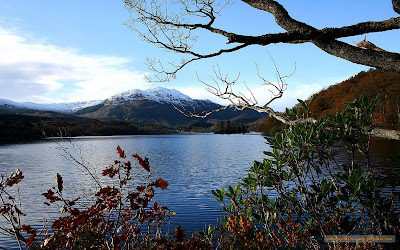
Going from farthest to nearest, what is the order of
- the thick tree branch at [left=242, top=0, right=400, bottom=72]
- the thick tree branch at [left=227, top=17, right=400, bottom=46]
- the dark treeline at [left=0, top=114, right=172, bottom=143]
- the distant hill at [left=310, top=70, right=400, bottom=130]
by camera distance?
the dark treeline at [left=0, top=114, right=172, bottom=143]
the distant hill at [left=310, top=70, right=400, bottom=130]
the thick tree branch at [left=227, top=17, right=400, bottom=46]
the thick tree branch at [left=242, top=0, right=400, bottom=72]

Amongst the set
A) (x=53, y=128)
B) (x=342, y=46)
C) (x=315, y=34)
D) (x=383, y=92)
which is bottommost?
(x=53, y=128)

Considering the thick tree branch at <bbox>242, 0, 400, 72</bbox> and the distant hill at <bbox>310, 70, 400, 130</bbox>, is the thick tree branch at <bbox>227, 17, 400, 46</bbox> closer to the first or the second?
the thick tree branch at <bbox>242, 0, 400, 72</bbox>

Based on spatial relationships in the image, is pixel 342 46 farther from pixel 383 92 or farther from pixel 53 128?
pixel 53 128

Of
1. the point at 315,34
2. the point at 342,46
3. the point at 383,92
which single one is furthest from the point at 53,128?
the point at 342,46

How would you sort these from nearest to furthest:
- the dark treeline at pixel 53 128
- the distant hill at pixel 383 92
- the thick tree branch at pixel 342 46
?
the thick tree branch at pixel 342 46
the distant hill at pixel 383 92
the dark treeline at pixel 53 128

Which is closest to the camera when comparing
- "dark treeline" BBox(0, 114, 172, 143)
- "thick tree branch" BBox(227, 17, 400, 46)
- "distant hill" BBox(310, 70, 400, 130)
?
"thick tree branch" BBox(227, 17, 400, 46)

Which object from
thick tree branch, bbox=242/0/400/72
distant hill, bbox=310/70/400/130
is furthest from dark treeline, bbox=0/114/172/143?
thick tree branch, bbox=242/0/400/72

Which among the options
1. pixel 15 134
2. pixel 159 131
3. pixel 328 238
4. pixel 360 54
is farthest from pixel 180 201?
pixel 159 131

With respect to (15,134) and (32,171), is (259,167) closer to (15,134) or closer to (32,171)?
(32,171)

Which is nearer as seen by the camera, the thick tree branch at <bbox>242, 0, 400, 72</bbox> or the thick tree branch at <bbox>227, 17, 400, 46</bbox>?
the thick tree branch at <bbox>242, 0, 400, 72</bbox>

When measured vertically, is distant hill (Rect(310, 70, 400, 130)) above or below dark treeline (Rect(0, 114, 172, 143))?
above

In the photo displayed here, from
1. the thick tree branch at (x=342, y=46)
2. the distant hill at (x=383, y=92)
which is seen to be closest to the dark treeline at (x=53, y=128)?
the distant hill at (x=383, y=92)

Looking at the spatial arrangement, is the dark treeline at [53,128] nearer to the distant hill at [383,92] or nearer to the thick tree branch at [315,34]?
the distant hill at [383,92]

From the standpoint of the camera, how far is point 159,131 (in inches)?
5807
